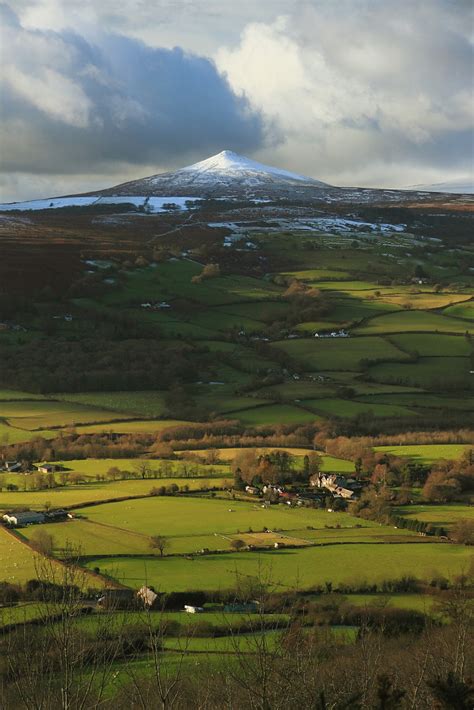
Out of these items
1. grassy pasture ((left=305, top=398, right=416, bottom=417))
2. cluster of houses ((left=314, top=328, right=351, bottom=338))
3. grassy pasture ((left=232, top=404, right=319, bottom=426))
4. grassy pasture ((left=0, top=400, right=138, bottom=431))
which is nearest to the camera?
grassy pasture ((left=0, top=400, right=138, bottom=431))

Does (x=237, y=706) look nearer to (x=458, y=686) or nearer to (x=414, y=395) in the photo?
(x=458, y=686)

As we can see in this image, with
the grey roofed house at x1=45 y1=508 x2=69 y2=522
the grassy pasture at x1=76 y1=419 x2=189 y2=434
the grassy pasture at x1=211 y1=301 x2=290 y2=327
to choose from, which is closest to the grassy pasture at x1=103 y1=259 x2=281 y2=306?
the grassy pasture at x1=211 y1=301 x2=290 y2=327

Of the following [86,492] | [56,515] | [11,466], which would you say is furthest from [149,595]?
[11,466]

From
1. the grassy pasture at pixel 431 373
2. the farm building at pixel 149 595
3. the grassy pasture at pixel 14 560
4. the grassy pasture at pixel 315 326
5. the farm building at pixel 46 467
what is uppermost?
the grassy pasture at pixel 315 326

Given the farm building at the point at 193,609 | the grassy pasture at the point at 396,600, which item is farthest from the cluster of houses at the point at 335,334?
the farm building at the point at 193,609

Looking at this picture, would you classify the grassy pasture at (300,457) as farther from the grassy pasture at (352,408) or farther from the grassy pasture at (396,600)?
the grassy pasture at (396,600)

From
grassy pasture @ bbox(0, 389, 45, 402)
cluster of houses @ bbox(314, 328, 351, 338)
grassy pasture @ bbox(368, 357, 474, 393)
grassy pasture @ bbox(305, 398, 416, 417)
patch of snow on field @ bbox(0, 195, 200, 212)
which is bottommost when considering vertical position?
grassy pasture @ bbox(305, 398, 416, 417)

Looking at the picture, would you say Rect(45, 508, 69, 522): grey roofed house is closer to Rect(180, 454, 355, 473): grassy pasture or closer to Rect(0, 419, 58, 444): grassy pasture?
Rect(180, 454, 355, 473): grassy pasture
